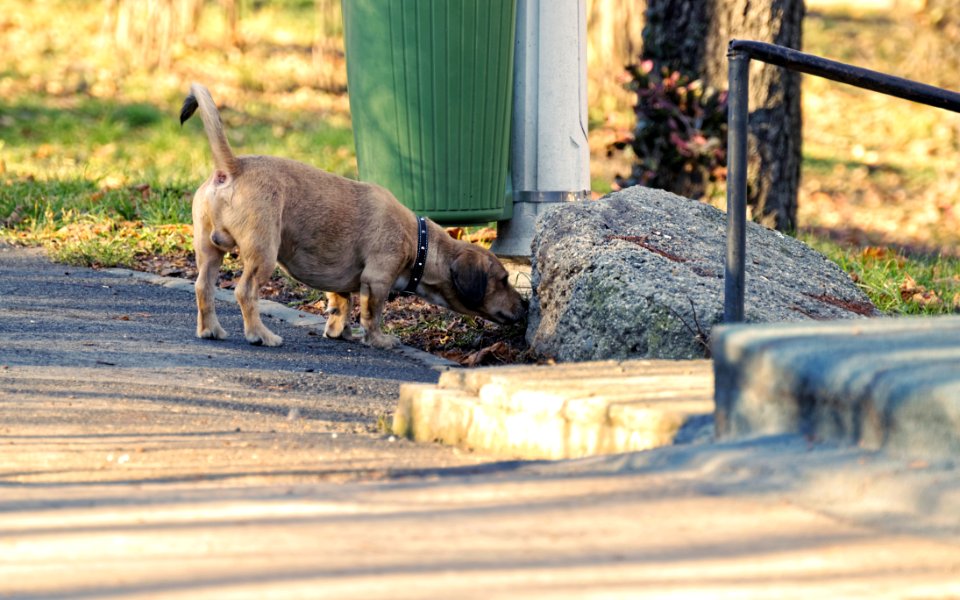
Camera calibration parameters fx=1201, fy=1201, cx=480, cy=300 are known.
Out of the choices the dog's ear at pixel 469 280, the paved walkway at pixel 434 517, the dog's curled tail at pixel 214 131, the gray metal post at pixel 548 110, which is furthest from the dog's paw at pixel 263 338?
the gray metal post at pixel 548 110

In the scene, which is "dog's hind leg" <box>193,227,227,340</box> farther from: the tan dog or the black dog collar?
the black dog collar

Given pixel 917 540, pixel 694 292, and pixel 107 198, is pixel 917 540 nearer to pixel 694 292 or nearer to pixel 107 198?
pixel 694 292

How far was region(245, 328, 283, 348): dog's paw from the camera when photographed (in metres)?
5.33

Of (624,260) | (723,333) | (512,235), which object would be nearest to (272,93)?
(512,235)

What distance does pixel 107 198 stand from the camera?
27.0 feet

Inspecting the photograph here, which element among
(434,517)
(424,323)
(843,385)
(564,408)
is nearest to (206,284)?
(424,323)

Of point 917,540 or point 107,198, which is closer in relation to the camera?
point 917,540

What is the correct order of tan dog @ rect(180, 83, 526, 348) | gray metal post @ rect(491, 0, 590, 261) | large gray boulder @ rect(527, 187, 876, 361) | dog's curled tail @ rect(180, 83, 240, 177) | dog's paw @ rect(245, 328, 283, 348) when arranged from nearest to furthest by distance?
large gray boulder @ rect(527, 187, 876, 361) < dog's curled tail @ rect(180, 83, 240, 177) < tan dog @ rect(180, 83, 526, 348) < dog's paw @ rect(245, 328, 283, 348) < gray metal post @ rect(491, 0, 590, 261)

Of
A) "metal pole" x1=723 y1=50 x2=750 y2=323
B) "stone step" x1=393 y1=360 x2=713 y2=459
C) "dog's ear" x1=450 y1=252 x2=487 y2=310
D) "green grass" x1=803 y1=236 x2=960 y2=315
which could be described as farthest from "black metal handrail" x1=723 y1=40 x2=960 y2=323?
"green grass" x1=803 y1=236 x2=960 y2=315

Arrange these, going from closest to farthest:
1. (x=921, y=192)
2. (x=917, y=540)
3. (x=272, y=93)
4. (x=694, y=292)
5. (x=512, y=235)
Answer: (x=917, y=540)
(x=694, y=292)
(x=512, y=235)
(x=921, y=192)
(x=272, y=93)

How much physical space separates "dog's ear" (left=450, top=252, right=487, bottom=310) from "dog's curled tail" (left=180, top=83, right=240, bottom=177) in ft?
3.71

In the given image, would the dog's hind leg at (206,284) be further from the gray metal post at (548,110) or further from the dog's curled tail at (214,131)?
the gray metal post at (548,110)

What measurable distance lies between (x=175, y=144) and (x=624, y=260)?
8.35 metres

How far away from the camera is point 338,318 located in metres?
5.82
